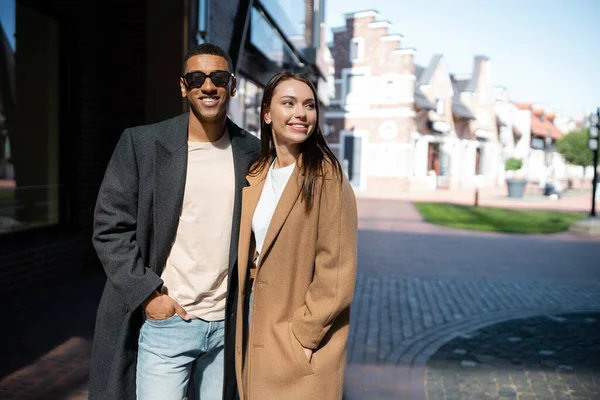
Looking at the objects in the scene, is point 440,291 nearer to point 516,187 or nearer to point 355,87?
point 516,187

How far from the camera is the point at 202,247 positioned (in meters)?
2.05

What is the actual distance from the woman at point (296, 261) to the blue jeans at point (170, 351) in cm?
13

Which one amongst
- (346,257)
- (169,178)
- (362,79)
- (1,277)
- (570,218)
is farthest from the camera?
(362,79)

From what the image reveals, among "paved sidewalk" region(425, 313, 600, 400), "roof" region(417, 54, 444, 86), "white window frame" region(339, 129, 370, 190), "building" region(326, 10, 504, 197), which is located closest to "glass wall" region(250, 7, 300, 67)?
"paved sidewalk" region(425, 313, 600, 400)

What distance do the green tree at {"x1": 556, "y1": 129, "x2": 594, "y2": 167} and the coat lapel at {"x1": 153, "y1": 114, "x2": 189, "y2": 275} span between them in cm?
4428

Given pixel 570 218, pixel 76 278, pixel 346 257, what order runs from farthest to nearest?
1. pixel 570 218
2. pixel 76 278
3. pixel 346 257

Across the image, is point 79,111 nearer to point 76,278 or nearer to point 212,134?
point 76,278

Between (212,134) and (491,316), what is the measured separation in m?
5.10

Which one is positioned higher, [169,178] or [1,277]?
[169,178]

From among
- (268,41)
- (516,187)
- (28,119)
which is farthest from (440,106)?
(28,119)

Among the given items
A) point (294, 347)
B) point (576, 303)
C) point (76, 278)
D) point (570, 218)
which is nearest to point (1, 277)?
point (76, 278)

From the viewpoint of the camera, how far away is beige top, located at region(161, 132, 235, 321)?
205 cm

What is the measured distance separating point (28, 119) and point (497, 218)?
556 inches

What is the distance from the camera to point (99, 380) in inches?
83.4
